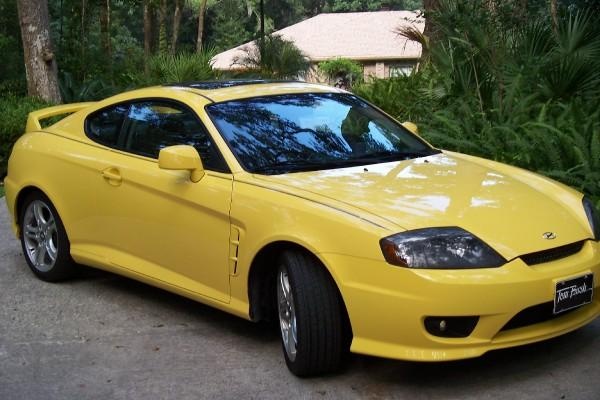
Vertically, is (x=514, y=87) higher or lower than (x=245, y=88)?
lower

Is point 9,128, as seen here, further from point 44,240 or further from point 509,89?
point 509,89

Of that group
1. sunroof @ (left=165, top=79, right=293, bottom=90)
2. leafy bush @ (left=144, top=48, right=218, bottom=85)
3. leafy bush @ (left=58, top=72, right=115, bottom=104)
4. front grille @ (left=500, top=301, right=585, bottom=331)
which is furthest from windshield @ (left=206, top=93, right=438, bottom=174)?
leafy bush @ (left=144, top=48, right=218, bottom=85)

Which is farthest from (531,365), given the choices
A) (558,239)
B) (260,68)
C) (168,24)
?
(168,24)

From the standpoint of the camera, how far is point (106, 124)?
634 cm

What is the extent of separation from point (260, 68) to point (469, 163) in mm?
16925

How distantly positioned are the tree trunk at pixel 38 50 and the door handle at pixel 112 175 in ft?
31.3

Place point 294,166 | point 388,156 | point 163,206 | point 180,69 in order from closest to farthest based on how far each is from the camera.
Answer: point 294,166, point 163,206, point 388,156, point 180,69

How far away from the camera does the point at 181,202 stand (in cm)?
531

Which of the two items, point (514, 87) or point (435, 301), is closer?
point (435, 301)

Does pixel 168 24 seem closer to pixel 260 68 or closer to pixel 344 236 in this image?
pixel 260 68

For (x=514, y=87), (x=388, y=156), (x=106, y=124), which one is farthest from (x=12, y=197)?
(x=514, y=87)

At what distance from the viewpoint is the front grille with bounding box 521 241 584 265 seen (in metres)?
4.28

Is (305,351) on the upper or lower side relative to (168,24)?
upper

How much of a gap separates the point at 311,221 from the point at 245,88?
1.74 meters
